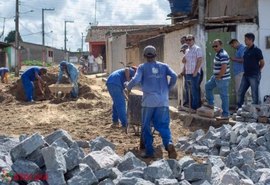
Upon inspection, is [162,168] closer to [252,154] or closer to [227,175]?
[227,175]

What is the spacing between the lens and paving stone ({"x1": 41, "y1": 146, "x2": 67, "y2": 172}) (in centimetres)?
568

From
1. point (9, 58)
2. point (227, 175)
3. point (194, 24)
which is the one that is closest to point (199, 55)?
point (194, 24)

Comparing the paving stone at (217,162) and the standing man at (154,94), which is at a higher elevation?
the standing man at (154,94)

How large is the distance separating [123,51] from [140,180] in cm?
2146

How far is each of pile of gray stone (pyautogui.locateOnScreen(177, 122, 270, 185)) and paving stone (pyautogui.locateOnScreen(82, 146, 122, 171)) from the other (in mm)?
927

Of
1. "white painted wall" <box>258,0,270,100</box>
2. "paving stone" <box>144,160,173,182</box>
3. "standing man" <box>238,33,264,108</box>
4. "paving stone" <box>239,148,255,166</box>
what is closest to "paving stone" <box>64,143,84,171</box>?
"paving stone" <box>144,160,173,182</box>

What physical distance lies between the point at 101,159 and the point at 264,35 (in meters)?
7.91

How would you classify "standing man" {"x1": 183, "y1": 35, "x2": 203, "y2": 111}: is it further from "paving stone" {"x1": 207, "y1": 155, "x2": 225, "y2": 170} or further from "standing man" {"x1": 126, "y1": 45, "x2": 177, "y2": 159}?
"paving stone" {"x1": 207, "y1": 155, "x2": 225, "y2": 170}

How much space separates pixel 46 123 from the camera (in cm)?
1155

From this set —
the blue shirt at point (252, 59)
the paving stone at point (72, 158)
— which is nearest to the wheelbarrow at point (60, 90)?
the blue shirt at point (252, 59)

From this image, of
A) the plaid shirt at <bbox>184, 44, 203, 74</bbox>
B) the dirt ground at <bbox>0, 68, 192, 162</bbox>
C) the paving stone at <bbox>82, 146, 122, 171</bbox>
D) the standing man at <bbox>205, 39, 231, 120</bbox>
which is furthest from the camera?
the plaid shirt at <bbox>184, 44, 203, 74</bbox>

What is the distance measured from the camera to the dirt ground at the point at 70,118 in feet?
31.1

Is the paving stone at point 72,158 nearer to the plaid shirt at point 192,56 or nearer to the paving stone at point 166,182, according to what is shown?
the paving stone at point 166,182

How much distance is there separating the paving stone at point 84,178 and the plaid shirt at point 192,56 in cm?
554
